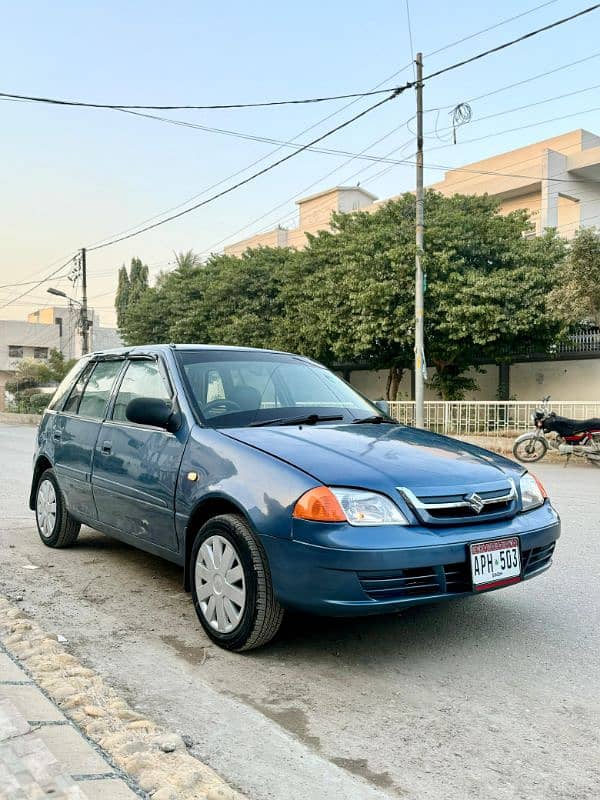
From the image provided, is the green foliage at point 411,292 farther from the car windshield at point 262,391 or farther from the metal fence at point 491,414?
the car windshield at point 262,391

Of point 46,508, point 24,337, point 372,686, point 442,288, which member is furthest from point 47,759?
point 24,337

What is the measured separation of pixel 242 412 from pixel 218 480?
68 centimetres

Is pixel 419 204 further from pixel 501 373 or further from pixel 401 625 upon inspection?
pixel 401 625

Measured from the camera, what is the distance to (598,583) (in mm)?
5094

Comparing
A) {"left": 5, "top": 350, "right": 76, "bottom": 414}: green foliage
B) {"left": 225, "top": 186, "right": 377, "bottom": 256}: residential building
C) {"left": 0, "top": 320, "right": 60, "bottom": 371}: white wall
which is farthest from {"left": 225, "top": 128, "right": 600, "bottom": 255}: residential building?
{"left": 0, "top": 320, "right": 60, "bottom": 371}: white wall

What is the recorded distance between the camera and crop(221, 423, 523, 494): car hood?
3492 mm

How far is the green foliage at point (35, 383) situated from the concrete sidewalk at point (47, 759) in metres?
42.2

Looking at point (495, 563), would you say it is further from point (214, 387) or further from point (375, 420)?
point (214, 387)

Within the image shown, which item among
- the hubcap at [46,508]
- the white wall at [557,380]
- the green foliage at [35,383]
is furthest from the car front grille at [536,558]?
the green foliage at [35,383]

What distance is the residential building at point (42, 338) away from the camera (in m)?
66.4

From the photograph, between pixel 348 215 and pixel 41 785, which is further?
pixel 348 215

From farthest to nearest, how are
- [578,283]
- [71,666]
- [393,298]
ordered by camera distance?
[393,298] → [578,283] → [71,666]

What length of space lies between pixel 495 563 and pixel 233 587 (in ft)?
4.21

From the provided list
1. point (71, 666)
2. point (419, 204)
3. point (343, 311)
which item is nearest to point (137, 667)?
point (71, 666)
